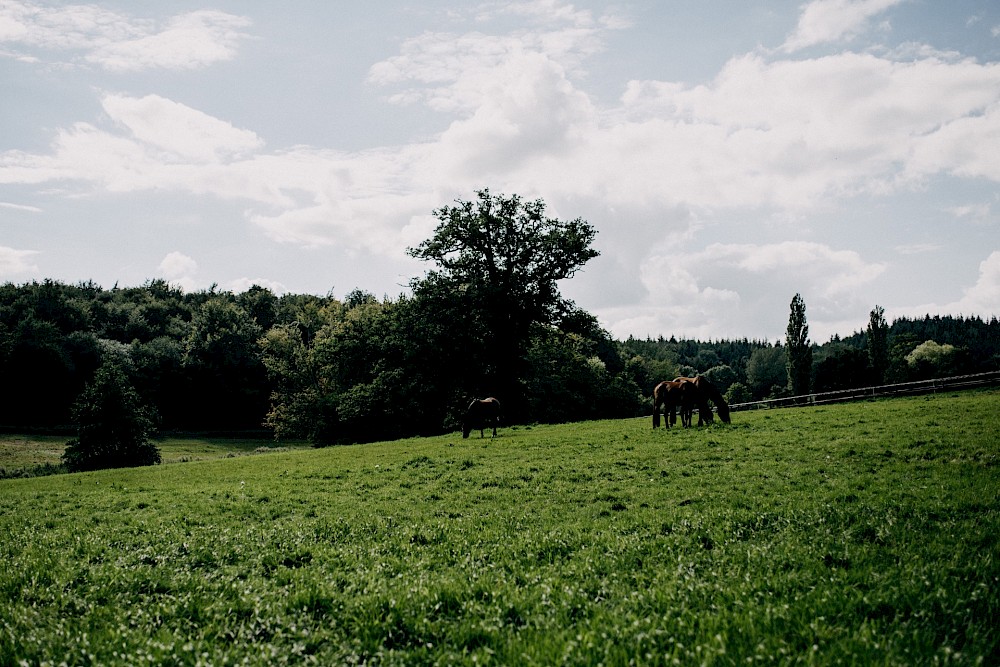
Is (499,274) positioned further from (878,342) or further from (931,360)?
(931,360)

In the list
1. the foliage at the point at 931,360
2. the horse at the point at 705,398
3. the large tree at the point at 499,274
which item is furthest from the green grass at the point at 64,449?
the foliage at the point at 931,360

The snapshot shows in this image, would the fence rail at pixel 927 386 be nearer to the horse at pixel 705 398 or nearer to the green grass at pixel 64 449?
the horse at pixel 705 398

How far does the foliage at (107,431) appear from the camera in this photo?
51000 millimetres

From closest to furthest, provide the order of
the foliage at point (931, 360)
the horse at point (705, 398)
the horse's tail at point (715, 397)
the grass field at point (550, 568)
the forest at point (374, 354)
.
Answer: the grass field at point (550, 568), the horse at point (705, 398), the horse's tail at point (715, 397), the forest at point (374, 354), the foliage at point (931, 360)

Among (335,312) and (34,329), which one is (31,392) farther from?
(335,312)

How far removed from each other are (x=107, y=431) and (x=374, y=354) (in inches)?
968

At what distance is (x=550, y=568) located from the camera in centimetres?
915

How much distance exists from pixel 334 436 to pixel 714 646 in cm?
6390

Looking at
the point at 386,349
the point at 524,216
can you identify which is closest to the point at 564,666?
the point at 524,216

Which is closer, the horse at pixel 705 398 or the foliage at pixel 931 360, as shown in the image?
the horse at pixel 705 398

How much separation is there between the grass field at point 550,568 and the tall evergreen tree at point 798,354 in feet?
316

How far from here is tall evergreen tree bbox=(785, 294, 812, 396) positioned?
106688mm

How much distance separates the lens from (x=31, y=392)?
308 ft

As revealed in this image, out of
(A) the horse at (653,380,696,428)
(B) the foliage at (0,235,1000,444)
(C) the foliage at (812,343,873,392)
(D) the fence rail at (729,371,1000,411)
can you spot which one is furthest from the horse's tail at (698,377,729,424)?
(C) the foliage at (812,343,873,392)
